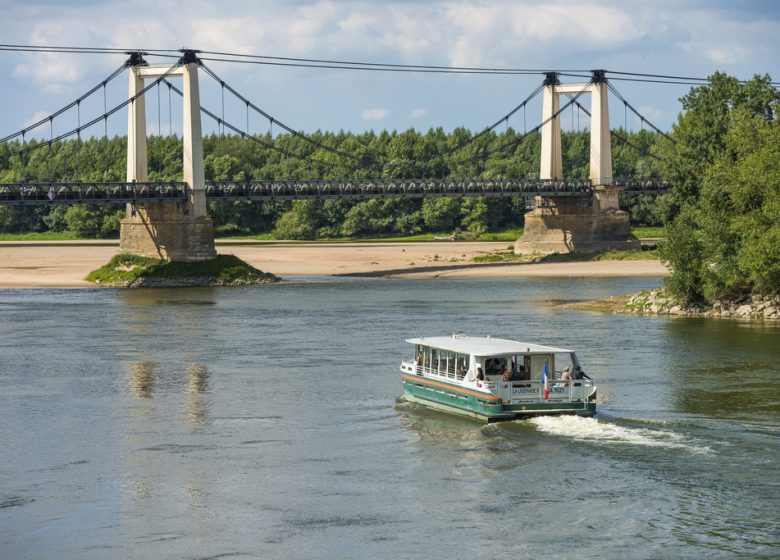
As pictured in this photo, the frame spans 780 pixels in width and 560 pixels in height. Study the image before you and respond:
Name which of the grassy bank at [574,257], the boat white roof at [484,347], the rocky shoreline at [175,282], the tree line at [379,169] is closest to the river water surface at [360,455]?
the boat white roof at [484,347]

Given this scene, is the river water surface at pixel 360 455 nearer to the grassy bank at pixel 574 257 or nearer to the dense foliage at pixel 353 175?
the grassy bank at pixel 574 257

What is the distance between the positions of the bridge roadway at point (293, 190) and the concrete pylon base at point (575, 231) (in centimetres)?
223

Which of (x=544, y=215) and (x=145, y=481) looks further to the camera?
(x=544, y=215)

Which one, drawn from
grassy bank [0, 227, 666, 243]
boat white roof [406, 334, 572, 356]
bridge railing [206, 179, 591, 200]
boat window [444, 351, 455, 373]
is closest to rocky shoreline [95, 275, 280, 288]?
bridge railing [206, 179, 591, 200]

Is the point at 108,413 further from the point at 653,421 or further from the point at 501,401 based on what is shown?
the point at 653,421

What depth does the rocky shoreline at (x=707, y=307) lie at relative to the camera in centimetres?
6806

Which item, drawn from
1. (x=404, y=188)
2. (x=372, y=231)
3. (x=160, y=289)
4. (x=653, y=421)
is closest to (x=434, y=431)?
(x=653, y=421)

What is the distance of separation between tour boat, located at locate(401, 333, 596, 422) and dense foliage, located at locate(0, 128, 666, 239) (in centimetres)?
11867

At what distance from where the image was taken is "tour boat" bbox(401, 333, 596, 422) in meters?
39.8

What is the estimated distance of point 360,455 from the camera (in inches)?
1431

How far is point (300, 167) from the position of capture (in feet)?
613

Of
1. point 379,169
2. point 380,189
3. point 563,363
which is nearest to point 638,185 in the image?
point 380,189

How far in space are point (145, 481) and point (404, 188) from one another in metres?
93.6

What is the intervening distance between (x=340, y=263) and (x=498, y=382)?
84.7m
